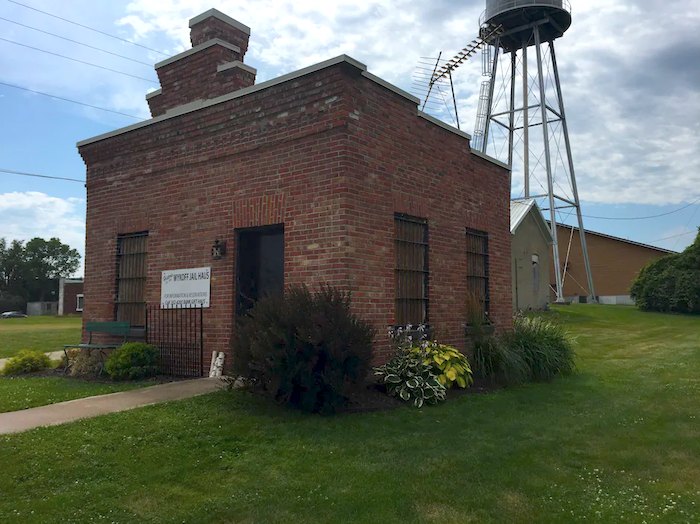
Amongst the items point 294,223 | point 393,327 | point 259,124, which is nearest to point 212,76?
point 259,124

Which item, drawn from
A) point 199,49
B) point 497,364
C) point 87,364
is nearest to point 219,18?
point 199,49

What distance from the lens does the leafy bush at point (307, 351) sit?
6.76 m

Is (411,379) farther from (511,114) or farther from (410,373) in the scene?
(511,114)

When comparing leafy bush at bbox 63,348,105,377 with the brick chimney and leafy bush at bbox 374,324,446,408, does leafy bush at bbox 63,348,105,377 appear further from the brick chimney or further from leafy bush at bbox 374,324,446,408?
leafy bush at bbox 374,324,446,408

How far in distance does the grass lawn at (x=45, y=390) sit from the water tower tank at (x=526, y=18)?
89.2 feet

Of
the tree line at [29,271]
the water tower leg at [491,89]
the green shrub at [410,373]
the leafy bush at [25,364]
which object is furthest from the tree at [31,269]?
the green shrub at [410,373]

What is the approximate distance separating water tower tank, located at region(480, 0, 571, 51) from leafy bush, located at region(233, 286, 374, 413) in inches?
1064

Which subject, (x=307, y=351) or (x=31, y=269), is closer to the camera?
(x=307, y=351)

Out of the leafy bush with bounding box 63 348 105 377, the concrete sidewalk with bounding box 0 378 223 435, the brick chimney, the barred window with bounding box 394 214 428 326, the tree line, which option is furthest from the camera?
the tree line

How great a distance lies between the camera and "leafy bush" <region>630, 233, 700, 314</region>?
3030cm

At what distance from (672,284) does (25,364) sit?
30.3 m

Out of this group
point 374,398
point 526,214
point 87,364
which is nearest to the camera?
point 374,398

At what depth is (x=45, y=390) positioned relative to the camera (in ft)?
28.2

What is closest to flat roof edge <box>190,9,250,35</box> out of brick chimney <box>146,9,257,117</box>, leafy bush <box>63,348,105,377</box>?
brick chimney <box>146,9,257,117</box>
